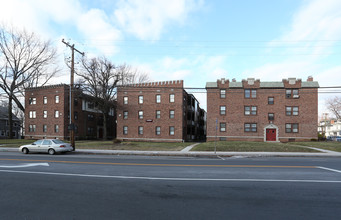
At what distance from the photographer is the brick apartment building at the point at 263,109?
32.3m

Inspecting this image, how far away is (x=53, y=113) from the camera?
37.6 m

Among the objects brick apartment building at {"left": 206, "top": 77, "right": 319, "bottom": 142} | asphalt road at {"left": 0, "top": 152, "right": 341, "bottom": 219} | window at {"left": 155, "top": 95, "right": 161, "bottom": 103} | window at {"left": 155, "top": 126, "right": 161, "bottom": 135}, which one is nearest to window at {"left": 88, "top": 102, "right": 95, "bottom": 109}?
window at {"left": 155, "top": 95, "right": 161, "bottom": 103}

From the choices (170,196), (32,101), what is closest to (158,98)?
(32,101)

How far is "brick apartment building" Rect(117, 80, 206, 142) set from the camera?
34062 millimetres

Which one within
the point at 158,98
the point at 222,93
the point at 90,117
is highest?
the point at 222,93

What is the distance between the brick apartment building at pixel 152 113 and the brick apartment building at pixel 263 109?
4.88 m

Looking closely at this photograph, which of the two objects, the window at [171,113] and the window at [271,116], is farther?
the window at [171,113]

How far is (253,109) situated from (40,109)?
3669 cm

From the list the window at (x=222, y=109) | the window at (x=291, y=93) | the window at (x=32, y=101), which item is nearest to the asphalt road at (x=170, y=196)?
the window at (x=222, y=109)

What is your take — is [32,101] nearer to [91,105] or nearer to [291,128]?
[91,105]

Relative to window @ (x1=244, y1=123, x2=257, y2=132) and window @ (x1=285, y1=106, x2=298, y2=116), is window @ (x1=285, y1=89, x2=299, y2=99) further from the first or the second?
window @ (x1=244, y1=123, x2=257, y2=132)

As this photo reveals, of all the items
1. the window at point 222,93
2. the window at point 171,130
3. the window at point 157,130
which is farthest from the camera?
the window at point 157,130

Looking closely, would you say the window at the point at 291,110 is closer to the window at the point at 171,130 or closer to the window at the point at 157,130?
the window at the point at 171,130

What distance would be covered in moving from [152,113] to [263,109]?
1739cm
